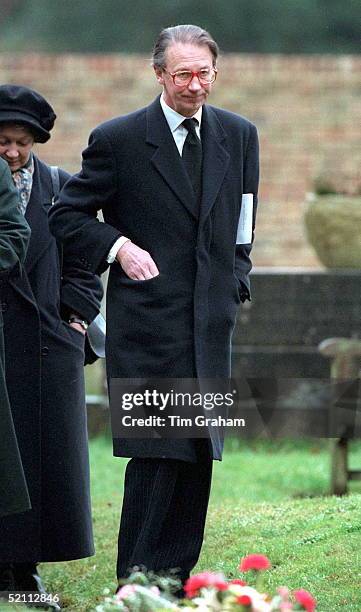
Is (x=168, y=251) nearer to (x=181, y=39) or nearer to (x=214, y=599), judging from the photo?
(x=181, y=39)

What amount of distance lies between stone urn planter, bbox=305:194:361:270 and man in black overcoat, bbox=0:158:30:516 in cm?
613

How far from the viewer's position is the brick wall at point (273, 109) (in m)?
14.2

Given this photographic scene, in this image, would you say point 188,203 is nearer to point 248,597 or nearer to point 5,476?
point 5,476

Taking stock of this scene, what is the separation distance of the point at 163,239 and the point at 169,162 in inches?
10.2

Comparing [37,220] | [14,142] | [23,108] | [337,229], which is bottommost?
[37,220]

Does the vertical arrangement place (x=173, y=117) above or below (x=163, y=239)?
above

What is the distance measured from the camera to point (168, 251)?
5117 mm

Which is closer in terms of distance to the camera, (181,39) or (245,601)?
(245,601)

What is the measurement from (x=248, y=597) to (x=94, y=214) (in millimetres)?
2067

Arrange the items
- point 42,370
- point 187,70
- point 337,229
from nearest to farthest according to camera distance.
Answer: point 187,70 → point 42,370 → point 337,229

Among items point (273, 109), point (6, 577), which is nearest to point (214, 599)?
point (6, 577)

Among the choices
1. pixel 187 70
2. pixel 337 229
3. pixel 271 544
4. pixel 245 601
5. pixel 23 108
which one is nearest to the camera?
pixel 245 601

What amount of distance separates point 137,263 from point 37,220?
854mm

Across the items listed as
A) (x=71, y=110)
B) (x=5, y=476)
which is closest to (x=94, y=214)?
(x=5, y=476)
